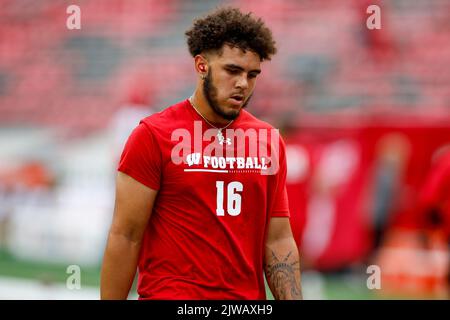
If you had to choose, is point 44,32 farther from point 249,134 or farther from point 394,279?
point 249,134

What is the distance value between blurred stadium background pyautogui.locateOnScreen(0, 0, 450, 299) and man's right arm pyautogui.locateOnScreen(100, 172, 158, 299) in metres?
4.48

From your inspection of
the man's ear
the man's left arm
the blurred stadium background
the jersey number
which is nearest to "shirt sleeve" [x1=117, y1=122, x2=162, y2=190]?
the jersey number

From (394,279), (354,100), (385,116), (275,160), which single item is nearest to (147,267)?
(275,160)

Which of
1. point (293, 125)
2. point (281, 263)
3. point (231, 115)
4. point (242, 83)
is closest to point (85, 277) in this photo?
point (293, 125)

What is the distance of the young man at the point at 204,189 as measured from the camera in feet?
13.6

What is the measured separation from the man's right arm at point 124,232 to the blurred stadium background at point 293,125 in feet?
14.7

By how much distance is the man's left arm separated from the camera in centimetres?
439

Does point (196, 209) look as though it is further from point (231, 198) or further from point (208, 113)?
point (208, 113)

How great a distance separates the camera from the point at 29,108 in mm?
16938

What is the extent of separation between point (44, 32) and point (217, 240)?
46.4 feet

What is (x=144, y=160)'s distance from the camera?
4.12 metres

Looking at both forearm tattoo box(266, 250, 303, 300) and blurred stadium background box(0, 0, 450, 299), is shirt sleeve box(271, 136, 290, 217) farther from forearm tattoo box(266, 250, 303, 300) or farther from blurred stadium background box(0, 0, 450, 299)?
blurred stadium background box(0, 0, 450, 299)

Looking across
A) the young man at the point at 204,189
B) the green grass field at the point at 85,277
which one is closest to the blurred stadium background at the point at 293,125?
the green grass field at the point at 85,277

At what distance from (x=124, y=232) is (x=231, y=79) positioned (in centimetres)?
86
